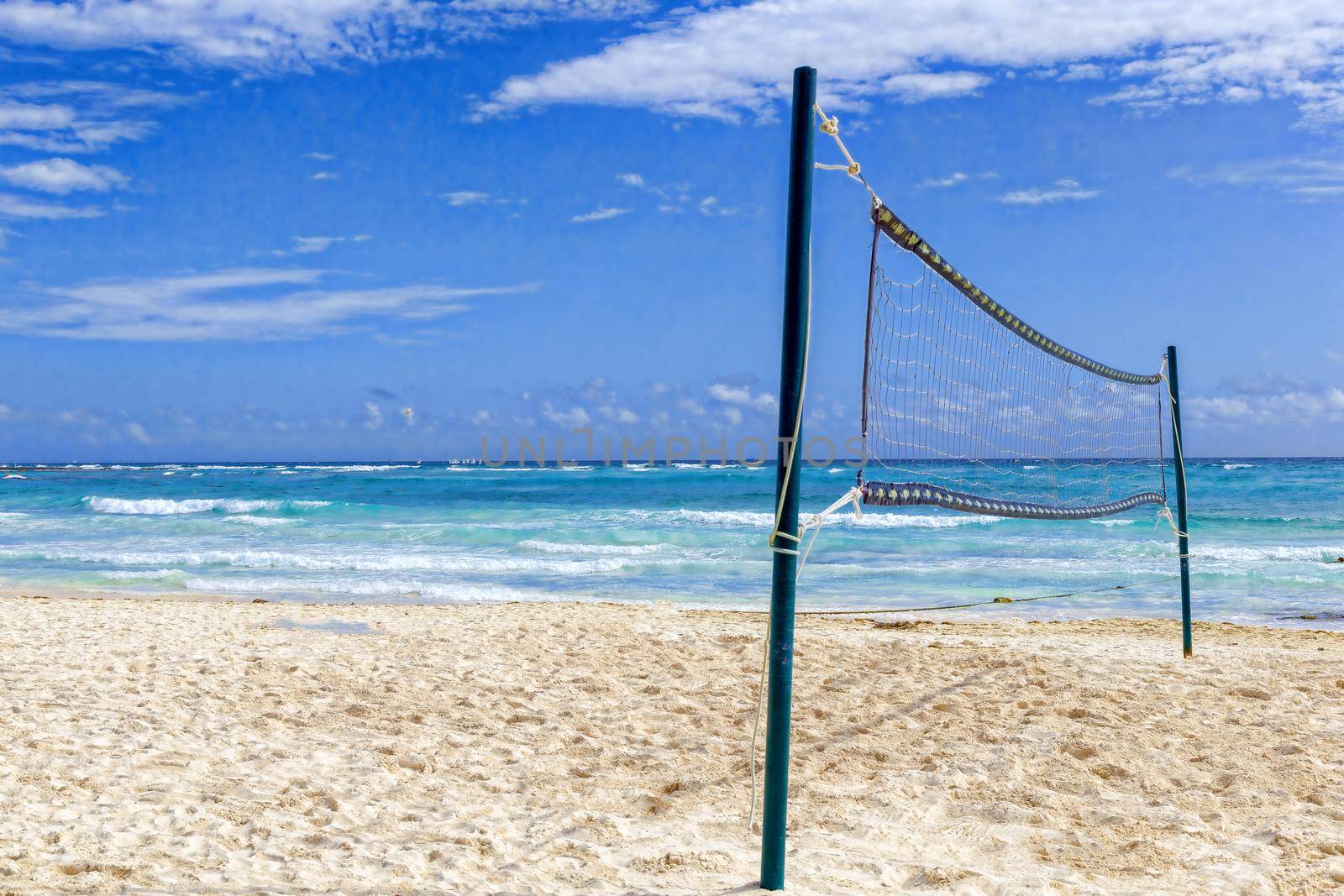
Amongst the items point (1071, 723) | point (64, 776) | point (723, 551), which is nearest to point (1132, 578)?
point (723, 551)

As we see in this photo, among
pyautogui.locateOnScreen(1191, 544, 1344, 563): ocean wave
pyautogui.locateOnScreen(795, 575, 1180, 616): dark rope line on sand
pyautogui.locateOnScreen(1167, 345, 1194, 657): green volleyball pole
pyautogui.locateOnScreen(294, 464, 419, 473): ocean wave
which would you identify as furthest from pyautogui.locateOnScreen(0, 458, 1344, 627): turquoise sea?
pyautogui.locateOnScreen(294, 464, 419, 473): ocean wave

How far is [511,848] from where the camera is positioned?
11.1ft

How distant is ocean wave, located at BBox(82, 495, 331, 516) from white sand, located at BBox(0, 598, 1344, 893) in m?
21.8

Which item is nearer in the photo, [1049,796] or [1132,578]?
[1049,796]

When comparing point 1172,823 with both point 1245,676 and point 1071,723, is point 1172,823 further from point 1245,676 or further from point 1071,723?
point 1245,676

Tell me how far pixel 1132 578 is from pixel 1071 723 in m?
9.77

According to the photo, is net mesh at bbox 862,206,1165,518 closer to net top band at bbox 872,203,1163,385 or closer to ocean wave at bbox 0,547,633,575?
net top band at bbox 872,203,1163,385

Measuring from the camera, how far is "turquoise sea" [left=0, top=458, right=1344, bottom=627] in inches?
478

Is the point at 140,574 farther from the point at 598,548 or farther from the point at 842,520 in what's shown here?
the point at 842,520

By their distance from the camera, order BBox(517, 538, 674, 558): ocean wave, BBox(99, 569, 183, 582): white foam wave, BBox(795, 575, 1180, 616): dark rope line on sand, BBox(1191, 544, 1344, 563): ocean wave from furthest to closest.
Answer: BBox(517, 538, 674, 558): ocean wave → BBox(1191, 544, 1344, 563): ocean wave → BBox(99, 569, 183, 582): white foam wave → BBox(795, 575, 1180, 616): dark rope line on sand

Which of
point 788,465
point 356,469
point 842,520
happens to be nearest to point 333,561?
point 842,520

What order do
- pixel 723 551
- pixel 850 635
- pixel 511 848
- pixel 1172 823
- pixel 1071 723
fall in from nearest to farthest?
pixel 511 848, pixel 1172 823, pixel 1071 723, pixel 850 635, pixel 723 551

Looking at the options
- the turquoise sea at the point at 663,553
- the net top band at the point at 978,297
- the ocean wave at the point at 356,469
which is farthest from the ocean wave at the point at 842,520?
the ocean wave at the point at 356,469

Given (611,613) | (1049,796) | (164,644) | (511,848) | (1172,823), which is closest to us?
(511,848)
